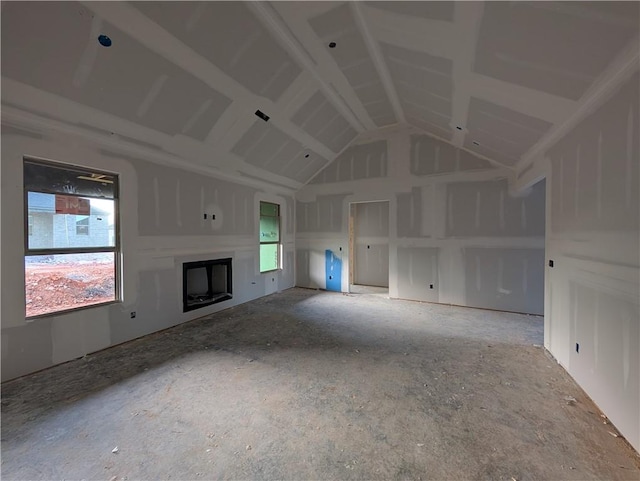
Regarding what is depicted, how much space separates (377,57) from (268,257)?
4.58m

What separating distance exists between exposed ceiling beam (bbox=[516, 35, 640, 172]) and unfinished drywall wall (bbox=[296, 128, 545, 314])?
2.06 m

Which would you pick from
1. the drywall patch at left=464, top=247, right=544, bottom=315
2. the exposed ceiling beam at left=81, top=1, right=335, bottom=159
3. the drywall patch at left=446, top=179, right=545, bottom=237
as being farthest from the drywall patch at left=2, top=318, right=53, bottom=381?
the drywall patch at left=464, top=247, right=544, bottom=315

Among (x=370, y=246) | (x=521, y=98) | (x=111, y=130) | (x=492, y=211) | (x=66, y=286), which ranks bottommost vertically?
(x=66, y=286)

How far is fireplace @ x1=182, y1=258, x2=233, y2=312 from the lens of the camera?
4363mm

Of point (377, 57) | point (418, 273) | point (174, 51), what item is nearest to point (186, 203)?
point (174, 51)

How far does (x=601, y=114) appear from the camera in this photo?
2117 mm

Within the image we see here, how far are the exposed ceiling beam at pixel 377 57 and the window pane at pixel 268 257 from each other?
13.2ft

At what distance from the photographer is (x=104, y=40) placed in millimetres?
2363

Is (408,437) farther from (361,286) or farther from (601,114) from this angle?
(361,286)

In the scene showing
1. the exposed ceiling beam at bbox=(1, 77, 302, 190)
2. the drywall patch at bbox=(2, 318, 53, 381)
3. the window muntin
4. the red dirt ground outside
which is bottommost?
the drywall patch at bbox=(2, 318, 53, 381)

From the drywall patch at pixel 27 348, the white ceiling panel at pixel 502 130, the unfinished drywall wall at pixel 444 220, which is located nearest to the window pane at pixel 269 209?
the unfinished drywall wall at pixel 444 220

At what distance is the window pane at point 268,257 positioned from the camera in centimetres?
623

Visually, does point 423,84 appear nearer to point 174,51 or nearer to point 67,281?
point 174,51

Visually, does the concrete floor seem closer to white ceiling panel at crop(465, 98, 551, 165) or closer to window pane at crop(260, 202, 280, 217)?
white ceiling panel at crop(465, 98, 551, 165)
